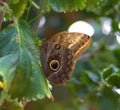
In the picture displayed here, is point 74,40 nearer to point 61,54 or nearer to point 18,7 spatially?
point 61,54

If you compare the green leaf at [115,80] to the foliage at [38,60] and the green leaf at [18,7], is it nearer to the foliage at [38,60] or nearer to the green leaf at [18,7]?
the foliage at [38,60]

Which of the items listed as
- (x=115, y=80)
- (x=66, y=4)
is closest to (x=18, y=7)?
(x=66, y=4)

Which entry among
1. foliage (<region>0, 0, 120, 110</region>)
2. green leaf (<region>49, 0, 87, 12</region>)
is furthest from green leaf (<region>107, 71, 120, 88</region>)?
green leaf (<region>49, 0, 87, 12</region>)

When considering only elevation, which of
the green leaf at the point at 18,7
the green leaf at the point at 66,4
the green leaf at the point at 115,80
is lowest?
the green leaf at the point at 115,80

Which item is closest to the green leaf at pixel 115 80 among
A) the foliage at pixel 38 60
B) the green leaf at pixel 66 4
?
the foliage at pixel 38 60

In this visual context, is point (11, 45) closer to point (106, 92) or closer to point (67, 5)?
point (67, 5)

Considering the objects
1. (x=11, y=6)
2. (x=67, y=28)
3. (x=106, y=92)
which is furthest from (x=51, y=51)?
(x=67, y=28)
